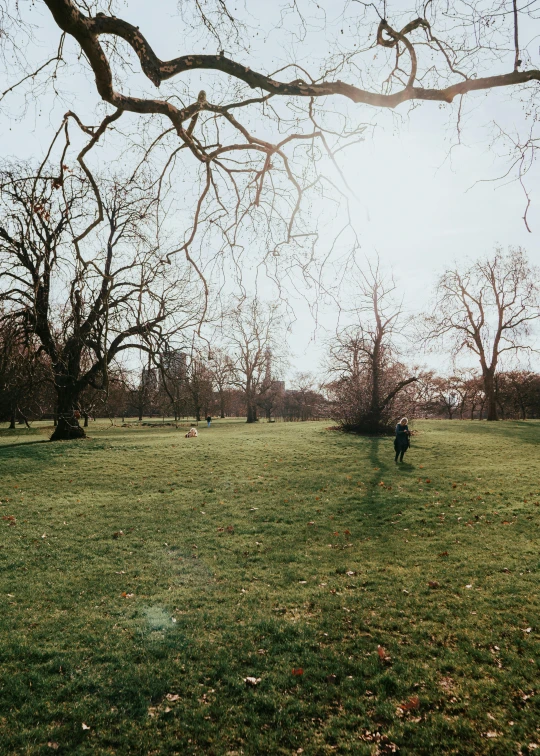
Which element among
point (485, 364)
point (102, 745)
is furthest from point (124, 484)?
point (485, 364)

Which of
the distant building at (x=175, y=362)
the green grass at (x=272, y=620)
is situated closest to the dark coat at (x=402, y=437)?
the green grass at (x=272, y=620)

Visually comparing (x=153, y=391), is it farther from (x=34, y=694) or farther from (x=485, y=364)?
(x=485, y=364)

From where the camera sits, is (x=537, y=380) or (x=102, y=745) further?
(x=537, y=380)

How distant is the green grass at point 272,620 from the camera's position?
3695mm

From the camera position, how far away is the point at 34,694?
4145 mm

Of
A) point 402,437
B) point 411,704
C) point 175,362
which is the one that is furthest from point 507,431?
point 175,362

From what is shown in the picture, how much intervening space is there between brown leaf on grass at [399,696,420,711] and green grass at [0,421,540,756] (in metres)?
0.02

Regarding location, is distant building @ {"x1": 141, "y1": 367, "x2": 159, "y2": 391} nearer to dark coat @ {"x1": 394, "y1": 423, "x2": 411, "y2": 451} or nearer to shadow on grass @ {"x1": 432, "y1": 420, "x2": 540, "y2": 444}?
dark coat @ {"x1": 394, "y1": 423, "x2": 411, "y2": 451}

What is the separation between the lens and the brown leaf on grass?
386 cm

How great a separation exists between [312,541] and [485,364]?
1330 inches

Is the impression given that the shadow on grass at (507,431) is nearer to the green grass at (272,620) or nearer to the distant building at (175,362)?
the green grass at (272,620)

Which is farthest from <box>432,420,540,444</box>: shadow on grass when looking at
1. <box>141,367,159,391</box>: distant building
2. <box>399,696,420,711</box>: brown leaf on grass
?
<box>141,367,159,391</box>: distant building

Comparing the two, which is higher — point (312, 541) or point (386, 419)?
point (386, 419)

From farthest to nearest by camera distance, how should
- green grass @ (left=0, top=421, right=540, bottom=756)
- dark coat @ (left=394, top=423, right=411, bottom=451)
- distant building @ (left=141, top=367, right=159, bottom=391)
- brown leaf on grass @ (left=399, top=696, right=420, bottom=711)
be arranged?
dark coat @ (left=394, top=423, right=411, bottom=451), distant building @ (left=141, top=367, right=159, bottom=391), brown leaf on grass @ (left=399, top=696, right=420, bottom=711), green grass @ (left=0, top=421, right=540, bottom=756)
